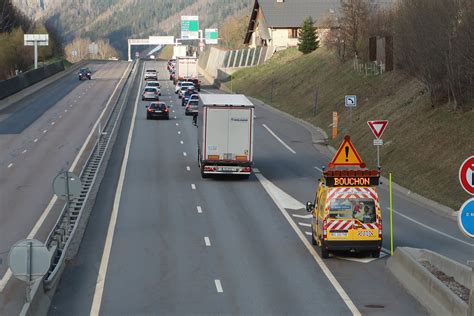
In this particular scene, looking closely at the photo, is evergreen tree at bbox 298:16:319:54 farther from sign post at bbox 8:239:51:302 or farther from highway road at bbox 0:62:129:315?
sign post at bbox 8:239:51:302

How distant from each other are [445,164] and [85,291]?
22.1m

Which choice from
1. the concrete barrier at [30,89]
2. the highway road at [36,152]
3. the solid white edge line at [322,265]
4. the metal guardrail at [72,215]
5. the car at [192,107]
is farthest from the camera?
the concrete barrier at [30,89]

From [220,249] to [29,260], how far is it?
10.9m

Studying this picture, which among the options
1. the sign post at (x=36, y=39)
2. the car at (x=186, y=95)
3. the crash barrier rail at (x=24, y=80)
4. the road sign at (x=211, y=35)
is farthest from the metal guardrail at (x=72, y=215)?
the road sign at (x=211, y=35)

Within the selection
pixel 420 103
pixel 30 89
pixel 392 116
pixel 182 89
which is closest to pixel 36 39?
pixel 30 89

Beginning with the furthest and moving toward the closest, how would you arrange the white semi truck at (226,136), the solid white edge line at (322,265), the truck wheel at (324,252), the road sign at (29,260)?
the white semi truck at (226,136), the truck wheel at (324,252), the solid white edge line at (322,265), the road sign at (29,260)

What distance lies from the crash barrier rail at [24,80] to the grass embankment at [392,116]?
73.2 feet

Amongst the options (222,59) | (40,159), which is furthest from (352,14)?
(222,59)

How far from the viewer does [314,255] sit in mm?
25469

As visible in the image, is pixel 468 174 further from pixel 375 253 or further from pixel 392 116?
pixel 392 116

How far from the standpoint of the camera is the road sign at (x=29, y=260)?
15922 millimetres

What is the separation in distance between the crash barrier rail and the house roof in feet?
91.3

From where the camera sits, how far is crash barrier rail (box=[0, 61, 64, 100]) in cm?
8406

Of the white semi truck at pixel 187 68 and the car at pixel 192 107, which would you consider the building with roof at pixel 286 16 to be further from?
the car at pixel 192 107
